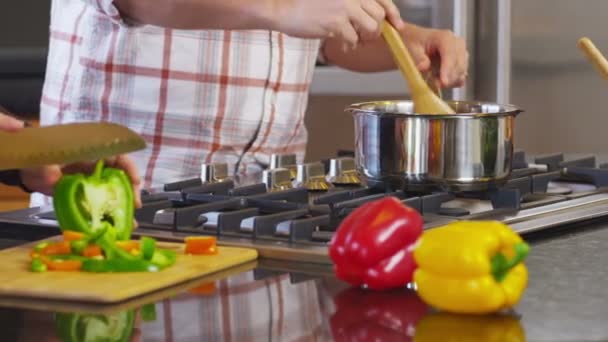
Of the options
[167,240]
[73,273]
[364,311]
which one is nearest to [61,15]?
[167,240]

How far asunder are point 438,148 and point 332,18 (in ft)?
0.87

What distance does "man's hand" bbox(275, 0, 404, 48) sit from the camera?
5.21 ft

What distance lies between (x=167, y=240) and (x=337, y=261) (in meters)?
0.27

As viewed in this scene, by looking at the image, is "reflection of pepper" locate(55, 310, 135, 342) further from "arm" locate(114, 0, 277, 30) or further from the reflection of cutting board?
"arm" locate(114, 0, 277, 30)

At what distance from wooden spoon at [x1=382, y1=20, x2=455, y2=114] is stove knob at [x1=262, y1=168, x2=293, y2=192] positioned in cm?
19

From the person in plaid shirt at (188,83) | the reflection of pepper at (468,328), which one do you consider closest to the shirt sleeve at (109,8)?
the person in plaid shirt at (188,83)

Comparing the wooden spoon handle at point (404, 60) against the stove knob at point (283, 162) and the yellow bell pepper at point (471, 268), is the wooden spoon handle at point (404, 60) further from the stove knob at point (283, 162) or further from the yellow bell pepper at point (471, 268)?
the yellow bell pepper at point (471, 268)

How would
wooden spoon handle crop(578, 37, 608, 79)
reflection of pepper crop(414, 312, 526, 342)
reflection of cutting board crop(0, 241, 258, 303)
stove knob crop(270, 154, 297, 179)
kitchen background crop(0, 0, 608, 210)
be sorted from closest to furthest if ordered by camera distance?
reflection of pepper crop(414, 312, 526, 342) < reflection of cutting board crop(0, 241, 258, 303) < wooden spoon handle crop(578, 37, 608, 79) < stove knob crop(270, 154, 297, 179) < kitchen background crop(0, 0, 608, 210)

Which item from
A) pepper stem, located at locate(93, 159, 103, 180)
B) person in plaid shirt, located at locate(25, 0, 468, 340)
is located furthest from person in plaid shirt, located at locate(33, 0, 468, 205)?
pepper stem, located at locate(93, 159, 103, 180)

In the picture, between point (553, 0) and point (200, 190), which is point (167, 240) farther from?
point (553, 0)

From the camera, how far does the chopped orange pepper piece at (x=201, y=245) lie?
122 centimetres

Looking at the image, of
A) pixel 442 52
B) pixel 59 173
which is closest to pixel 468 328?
pixel 59 173

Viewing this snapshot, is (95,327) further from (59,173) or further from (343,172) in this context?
(343,172)

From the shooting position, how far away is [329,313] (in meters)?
1.02
